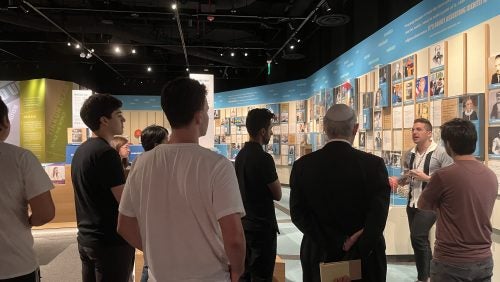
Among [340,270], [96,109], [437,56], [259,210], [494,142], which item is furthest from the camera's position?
[437,56]

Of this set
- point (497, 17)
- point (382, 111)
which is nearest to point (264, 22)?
point (382, 111)

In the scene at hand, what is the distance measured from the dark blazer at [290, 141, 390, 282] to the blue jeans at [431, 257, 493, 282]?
0.45 m

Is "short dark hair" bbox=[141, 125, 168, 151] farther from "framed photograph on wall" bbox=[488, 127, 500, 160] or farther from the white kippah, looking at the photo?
"framed photograph on wall" bbox=[488, 127, 500, 160]

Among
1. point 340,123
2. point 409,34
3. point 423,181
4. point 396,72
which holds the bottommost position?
point 423,181

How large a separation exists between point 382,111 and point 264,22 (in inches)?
203

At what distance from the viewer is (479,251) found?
2.21m

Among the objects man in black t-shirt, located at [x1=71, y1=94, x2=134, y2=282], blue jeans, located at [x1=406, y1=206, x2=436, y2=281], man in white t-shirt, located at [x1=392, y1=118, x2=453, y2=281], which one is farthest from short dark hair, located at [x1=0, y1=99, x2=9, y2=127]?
blue jeans, located at [x1=406, y1=206, x2=436, y2=281]

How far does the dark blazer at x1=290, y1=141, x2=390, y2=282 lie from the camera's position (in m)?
2.03

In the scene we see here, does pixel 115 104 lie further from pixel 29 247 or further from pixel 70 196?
pixel 70 196

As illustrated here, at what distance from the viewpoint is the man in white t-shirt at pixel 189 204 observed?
1.36m

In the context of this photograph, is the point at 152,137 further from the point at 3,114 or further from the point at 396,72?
the point at 396,72

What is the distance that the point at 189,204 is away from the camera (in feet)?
4.50

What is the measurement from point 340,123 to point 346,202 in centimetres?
42

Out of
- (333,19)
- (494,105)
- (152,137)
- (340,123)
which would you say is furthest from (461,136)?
(333,19)
